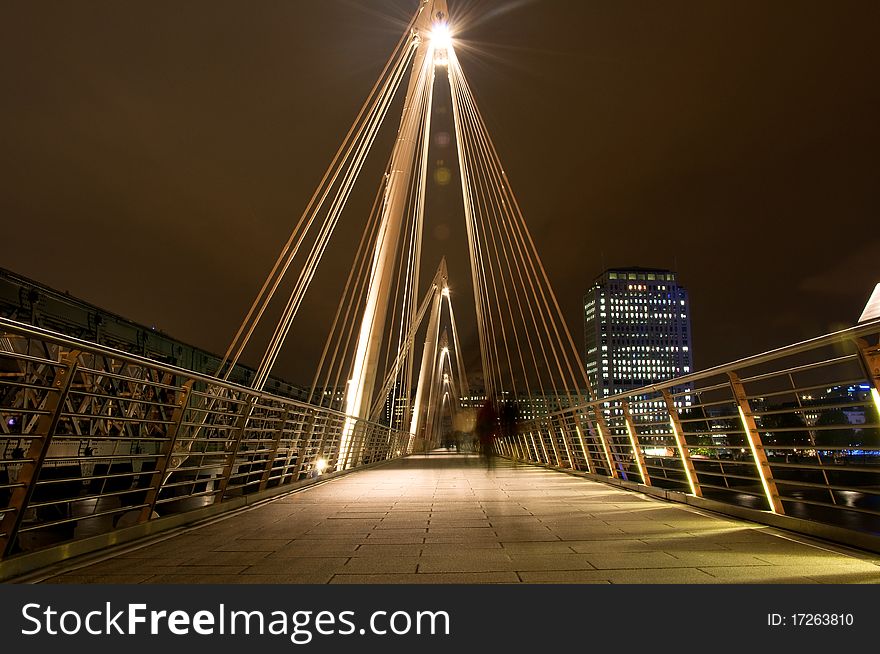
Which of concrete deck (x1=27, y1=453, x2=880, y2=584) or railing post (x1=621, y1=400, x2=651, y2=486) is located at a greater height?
railing post (x1=621, y1=400, x2=651, y2=486)

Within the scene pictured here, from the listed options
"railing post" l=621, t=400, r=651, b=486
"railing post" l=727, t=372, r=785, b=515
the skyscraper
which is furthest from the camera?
the skyscraper

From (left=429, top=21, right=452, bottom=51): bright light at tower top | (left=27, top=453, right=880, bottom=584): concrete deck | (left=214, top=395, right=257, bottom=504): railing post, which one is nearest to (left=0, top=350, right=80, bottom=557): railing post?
(left=27, top=453, right=880, bottom=584): concrete deck

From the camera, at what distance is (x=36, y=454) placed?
12.7ft

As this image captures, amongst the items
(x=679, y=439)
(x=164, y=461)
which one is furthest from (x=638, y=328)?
(x=164, y=461)

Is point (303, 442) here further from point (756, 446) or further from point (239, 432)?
point (756, 446)

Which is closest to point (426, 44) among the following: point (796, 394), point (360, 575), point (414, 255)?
→ point (414, 255)

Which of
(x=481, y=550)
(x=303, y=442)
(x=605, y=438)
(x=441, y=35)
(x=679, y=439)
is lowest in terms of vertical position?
(x=481, y=550)

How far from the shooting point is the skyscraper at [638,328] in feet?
416

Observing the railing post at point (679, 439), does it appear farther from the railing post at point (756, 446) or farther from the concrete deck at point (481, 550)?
the railing post at point (756, 446)

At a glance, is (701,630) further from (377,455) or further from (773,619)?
(377,455)

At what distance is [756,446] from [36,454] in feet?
16.7

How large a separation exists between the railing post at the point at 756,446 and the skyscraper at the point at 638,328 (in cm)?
12070

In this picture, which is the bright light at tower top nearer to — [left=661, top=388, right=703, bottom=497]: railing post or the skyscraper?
[left=661, top=388, right=703, bottom=497]: railing post

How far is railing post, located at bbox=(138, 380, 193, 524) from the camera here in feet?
17.5
